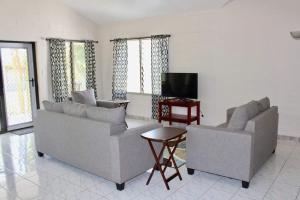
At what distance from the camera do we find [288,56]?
4957 mm

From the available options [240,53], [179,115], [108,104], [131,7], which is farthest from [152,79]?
[240,53]

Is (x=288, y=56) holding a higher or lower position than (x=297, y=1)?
lower

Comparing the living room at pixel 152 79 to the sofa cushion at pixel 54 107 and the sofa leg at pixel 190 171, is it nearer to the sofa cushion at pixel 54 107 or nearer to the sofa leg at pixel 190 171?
the sofa leg at pixel 190 171

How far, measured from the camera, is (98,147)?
335cm

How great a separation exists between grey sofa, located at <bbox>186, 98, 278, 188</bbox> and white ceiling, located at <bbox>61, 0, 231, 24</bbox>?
2.82 meters

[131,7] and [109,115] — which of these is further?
[131,7]

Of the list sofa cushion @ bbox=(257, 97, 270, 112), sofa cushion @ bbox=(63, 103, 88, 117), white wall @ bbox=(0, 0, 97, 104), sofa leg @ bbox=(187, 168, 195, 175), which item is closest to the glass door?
white wall @ bbox=(0, 0, 97, 104)

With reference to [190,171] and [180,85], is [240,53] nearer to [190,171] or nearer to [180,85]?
[180,85]

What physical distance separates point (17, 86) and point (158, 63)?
3.39 m

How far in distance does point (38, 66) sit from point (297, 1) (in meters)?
5.71

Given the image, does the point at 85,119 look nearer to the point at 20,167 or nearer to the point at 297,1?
the point at 20,167

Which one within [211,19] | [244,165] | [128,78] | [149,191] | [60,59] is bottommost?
[149,191]

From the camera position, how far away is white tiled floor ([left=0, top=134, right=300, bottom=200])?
10.3ft

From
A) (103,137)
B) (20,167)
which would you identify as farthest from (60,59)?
(103,137)
